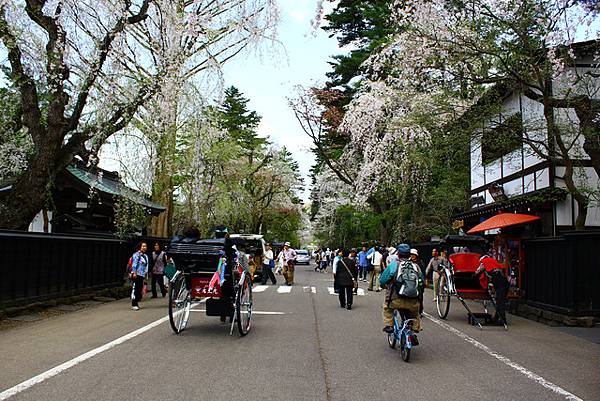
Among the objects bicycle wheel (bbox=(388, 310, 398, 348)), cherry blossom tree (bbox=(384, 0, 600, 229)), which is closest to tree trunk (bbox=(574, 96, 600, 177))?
cherry blossom tree (bbox=(384, 0, 600, 229))

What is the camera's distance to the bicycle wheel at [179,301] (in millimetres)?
9219

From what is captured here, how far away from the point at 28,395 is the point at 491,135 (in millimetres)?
13179

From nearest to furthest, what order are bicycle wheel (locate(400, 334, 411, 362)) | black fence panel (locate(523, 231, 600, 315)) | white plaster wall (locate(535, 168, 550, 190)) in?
1. bicycle wheel (locate(400, 334, 411, 362))
2. black fence panel (locate(523, 231, 600, 315))
3. white plaster wall (locate(535, 168, 550, 190))

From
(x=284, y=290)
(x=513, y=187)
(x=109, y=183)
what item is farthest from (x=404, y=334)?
(x=109, y=183)

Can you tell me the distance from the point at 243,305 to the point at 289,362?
8.92 ft

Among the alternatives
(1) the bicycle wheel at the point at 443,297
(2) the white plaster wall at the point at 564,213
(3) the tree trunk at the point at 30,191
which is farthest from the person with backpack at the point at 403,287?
(2) the white plaster wall at the point at 564,213

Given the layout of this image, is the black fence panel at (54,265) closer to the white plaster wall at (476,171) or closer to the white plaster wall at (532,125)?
the white plaster wall at (532,125)

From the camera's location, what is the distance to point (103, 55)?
41.1ft

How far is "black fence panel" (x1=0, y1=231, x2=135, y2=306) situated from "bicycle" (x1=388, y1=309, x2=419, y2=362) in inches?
314

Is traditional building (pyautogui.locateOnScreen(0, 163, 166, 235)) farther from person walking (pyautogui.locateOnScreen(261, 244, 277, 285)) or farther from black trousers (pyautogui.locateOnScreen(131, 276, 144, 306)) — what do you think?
person walking (pyautogui.locateOnScreen(261, 244, 277, 285))

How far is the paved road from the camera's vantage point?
19.6 ft

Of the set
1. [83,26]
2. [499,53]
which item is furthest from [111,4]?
[499,53]

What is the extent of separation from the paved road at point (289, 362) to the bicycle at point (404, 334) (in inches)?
8.0

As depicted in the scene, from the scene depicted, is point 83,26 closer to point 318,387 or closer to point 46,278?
point 46,278
